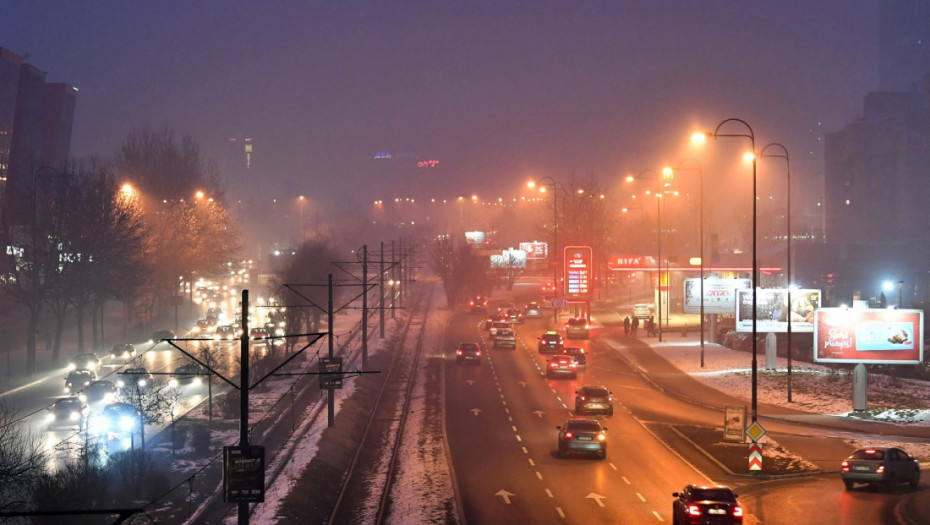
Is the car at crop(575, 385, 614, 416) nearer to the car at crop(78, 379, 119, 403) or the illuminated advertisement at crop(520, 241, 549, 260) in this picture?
the car at crop(78, 379, 119, 403)

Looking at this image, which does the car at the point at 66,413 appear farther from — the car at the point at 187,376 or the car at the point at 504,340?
the car at the point at 504,340

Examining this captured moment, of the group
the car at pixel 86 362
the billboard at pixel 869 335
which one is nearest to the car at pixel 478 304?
the car at pixel 86 362

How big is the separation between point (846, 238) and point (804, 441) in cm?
12925

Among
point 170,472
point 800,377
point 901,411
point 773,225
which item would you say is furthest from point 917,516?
point 773,225

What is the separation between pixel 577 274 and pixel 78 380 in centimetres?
4180

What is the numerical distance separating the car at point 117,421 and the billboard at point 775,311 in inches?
1236

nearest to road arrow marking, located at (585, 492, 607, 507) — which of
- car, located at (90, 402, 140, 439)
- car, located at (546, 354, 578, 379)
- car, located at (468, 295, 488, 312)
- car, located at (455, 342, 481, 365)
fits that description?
car, located at (90, 402, 140, 439)

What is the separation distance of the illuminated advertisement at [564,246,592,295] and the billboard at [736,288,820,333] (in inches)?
1058

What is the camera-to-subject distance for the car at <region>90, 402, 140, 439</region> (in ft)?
130

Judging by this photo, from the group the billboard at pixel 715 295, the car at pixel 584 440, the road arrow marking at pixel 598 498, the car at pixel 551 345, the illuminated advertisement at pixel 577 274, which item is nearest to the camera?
the road arrow marking at pixel 598 498

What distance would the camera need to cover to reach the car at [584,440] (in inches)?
1268

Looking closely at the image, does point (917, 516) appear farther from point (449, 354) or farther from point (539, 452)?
point (449, 354)

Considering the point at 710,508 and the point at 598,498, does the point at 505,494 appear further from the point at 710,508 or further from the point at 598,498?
the point at 710,508

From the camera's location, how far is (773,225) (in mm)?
188375
